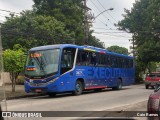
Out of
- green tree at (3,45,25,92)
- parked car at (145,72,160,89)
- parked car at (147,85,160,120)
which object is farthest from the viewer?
parked car at (145,72,160,89)

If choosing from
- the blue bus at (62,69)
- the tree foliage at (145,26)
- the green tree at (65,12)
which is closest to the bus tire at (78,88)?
the blue bus at (62,69)

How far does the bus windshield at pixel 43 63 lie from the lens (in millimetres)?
20266

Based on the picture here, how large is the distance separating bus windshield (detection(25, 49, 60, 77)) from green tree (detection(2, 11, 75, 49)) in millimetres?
15929

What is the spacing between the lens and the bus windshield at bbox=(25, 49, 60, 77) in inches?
798

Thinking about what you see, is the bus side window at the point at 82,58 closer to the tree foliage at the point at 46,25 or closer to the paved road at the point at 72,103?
the paved road at the point at 72,103

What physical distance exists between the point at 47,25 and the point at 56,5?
687 centimetres

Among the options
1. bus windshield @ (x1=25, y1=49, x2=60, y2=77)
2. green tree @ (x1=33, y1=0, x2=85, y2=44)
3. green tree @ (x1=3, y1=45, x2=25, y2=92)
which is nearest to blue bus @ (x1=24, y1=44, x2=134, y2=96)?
bus windshield @ (x1=25, y1=49, x2=60, y2=77)

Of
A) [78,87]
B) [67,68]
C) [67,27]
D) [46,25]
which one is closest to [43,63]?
[67,68]

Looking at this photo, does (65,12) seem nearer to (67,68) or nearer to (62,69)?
(67,68)

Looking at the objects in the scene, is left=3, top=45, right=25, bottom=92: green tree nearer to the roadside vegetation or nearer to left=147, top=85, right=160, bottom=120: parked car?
the roadside vegetation

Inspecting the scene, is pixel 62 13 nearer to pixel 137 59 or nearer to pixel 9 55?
pixel 137 59

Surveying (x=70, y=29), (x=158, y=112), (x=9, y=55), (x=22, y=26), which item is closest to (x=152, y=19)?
(x=70, y=29)

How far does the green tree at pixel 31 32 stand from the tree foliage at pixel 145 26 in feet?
45.5

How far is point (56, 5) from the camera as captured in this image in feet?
150
